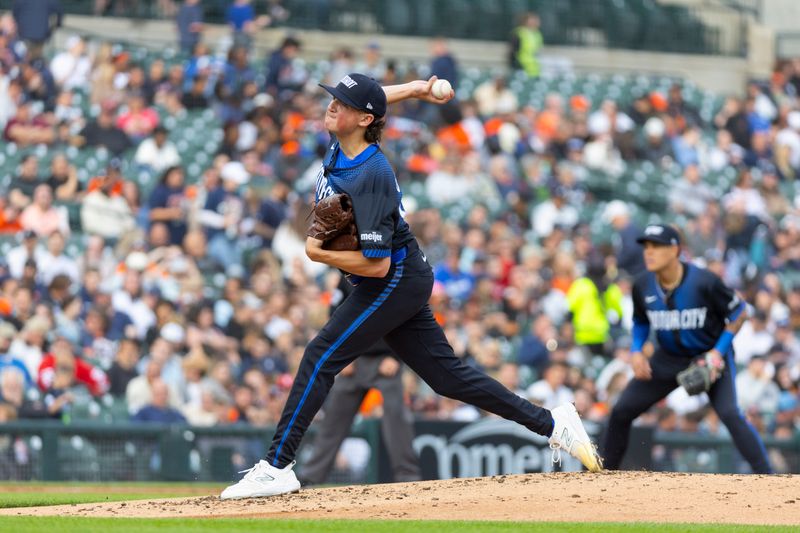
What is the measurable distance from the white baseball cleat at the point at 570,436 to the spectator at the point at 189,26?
1288 cm

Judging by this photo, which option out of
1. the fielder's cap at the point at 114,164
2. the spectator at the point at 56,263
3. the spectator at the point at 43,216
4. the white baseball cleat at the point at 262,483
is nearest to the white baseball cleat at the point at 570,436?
the white baseball cleat at the point at 262,483

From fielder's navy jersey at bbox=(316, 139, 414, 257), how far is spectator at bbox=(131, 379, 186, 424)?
6313 mm

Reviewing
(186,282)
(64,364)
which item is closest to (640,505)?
Result: (64,364)

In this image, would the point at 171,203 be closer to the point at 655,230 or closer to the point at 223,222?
the point at 223,222

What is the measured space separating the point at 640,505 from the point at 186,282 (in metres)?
8.42

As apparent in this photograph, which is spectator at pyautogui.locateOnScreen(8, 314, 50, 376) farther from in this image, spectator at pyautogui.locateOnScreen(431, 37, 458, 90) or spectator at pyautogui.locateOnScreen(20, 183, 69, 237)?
spectator at pyautogui.locateOnScreen(431, 37, 458, 90)

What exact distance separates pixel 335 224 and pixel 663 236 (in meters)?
3.28

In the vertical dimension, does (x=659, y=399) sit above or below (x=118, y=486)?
above

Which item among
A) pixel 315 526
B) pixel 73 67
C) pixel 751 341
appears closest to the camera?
pixel 315 526

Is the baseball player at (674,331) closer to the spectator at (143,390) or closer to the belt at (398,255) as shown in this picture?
the belt at (398,255)

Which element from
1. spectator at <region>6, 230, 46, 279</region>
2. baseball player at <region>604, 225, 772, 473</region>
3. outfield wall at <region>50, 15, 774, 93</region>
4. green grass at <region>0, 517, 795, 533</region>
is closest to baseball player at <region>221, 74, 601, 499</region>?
green grass at <region>0, 517, 795, 533</region>

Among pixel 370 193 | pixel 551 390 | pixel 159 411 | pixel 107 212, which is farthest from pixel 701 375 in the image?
pixel 107 212

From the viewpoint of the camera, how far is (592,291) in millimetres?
16375

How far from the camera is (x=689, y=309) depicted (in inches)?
392
